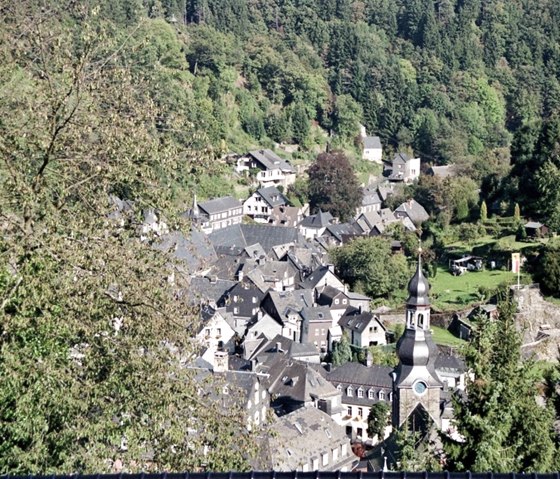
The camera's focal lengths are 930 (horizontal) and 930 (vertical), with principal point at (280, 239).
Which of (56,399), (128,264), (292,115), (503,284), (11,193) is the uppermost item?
(11,193)

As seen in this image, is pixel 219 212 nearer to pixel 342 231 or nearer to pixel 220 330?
pixel 342 231

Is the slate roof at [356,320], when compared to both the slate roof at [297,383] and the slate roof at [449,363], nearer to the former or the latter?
the slate roof at [449,363]

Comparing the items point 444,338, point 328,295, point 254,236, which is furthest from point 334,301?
point 254,236

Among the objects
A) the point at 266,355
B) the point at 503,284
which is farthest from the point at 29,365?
the point at 503,284

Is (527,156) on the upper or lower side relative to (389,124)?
upper

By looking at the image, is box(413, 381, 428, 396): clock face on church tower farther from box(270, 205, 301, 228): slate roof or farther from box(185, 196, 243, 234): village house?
box(270, 205, 301, 228): slate roof

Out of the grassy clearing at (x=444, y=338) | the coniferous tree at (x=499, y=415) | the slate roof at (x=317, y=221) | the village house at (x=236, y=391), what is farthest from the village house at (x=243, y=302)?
the coniferous tree at (x=499, y=415)

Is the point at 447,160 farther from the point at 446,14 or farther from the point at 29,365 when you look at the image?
the point at 29,365

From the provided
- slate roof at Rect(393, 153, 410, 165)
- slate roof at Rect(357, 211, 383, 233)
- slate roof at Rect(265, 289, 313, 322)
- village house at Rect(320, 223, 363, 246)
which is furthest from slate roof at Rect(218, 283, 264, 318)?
slate roof at Rect(393, 153, 410, 165)
